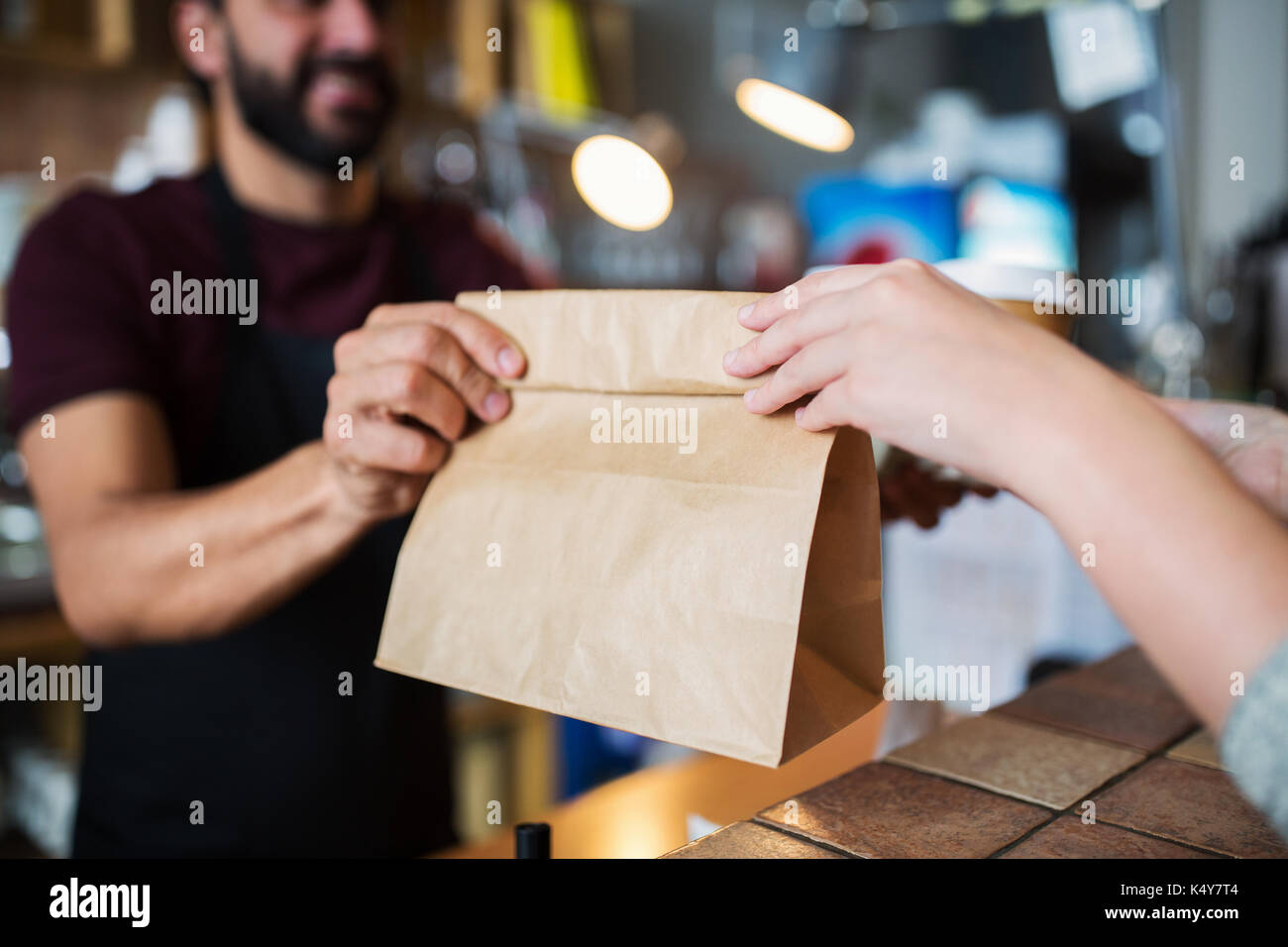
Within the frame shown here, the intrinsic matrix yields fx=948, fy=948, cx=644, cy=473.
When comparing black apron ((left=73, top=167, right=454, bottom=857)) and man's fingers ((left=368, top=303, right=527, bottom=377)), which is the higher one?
man's fingers ((left=368, top=303, right=527, bottom=377))

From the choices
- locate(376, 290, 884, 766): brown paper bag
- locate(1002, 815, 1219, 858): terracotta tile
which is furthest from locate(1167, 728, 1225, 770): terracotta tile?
locate(376, 290, 884, 766): brown paper bag

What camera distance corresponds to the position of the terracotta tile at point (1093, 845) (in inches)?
19.3

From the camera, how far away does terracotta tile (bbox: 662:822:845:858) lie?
1.62ft

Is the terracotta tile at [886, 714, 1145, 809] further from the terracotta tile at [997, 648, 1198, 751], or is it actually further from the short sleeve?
the short sleeve

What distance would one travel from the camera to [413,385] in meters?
0.60

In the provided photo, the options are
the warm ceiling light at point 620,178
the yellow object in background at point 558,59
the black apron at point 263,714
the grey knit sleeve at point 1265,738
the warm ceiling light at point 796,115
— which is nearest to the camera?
the grey knit sleeve at point 1265,738

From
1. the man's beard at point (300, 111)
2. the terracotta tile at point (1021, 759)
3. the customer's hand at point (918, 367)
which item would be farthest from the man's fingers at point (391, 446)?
the man's beard at point (300, 111)

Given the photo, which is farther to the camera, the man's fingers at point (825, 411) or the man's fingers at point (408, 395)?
the man's fingers at point (408, 395)

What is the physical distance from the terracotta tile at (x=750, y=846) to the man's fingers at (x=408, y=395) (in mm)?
296

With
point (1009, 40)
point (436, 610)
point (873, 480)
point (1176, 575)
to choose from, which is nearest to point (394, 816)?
point (436, 610)

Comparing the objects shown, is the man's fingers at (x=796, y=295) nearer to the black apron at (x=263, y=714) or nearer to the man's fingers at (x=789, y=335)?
the man's fingers at (x=789, y=335)

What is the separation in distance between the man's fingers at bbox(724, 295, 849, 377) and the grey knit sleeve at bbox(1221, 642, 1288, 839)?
24 cm

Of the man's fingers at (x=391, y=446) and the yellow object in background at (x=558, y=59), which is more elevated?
the yellow object in background at (x=558, y=59)

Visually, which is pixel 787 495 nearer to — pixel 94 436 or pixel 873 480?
pixel 873 480
